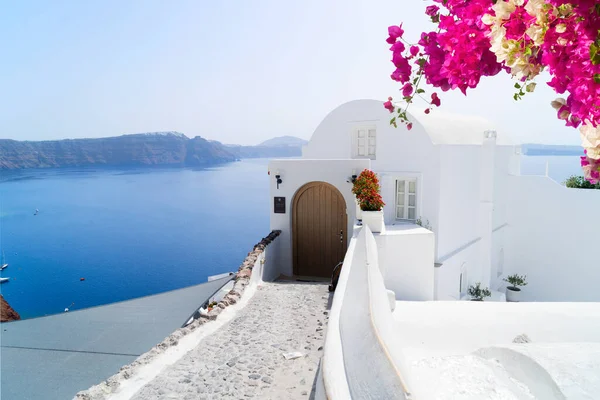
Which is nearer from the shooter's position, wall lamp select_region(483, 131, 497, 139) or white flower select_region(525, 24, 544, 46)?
white flower select_region(525, 24, 544, 46)

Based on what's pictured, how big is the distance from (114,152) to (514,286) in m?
92.8

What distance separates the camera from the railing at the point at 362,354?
175 centimetres

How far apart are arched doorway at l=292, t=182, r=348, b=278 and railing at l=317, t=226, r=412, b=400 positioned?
215 inches

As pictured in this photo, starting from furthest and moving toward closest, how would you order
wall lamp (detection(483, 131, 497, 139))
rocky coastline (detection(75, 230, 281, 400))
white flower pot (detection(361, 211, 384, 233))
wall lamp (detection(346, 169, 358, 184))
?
1. wall lamp (detection(483, 131, 497, 139))
2. wall lamp (detection(346, 169, 358, 184))
3. white flower pot (detection(361, 211, 384, 233))
4. rocky coastline (detection(75, 230, 281, 400))

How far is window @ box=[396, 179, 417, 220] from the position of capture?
10852 mm

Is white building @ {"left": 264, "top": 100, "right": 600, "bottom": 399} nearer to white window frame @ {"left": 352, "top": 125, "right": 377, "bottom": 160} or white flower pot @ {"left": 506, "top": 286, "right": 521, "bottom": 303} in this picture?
white window frame @ {"left": 352, "top": 125, "right": 377, "bottom": 160}

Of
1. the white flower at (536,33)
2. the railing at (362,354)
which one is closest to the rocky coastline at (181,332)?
the railing at (362,354)

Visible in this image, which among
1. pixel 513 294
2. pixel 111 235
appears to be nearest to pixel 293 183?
pixel 513 294

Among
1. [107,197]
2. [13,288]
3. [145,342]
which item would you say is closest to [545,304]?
[145,342]

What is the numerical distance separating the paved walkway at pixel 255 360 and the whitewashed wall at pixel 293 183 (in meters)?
2.93

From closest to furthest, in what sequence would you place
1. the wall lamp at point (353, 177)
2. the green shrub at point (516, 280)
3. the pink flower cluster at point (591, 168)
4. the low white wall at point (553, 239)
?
the pink flower cluster at point (591, 168), the wall lamp at point (353, 177), the low white wall at point (553, 239), the green shrub at point (516, 280)

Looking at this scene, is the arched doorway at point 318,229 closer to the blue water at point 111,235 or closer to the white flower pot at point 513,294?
the white flower pot at point 513,294

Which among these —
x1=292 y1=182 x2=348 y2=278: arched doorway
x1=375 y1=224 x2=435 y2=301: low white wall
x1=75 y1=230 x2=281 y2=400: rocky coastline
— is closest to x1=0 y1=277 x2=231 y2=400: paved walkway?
x1=75 y1=230 x2=281 y2=400: rocky coastline

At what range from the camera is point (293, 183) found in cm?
924
